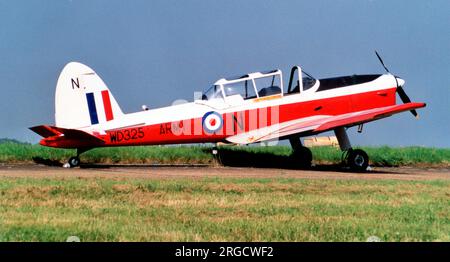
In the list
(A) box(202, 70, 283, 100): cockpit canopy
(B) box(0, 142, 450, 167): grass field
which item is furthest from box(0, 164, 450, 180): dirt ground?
(A) box(202, 70, 283, 100): cockpit canopy

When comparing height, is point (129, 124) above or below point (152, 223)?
above

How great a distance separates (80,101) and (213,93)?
404 cm

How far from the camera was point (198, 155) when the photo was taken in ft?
72.4

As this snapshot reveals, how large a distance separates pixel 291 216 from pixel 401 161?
1604cm

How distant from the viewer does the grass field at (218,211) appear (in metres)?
6.66

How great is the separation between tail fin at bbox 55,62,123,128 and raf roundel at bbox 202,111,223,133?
2.58 metres

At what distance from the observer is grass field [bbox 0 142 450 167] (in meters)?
21.3

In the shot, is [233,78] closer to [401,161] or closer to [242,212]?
[401,161]

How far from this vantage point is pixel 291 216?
812cm

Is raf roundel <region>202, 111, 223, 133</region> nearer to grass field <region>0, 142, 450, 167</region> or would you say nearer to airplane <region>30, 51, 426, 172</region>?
airplane <region>30, 51, 426, 172</region>

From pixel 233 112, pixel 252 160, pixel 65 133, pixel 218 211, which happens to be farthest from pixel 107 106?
pixel 218 211

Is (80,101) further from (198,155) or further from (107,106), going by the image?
(198,155)

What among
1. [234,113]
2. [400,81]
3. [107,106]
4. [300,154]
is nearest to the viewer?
[107,106]

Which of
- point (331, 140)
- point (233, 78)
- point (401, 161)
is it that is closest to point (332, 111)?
point (233, 78)
